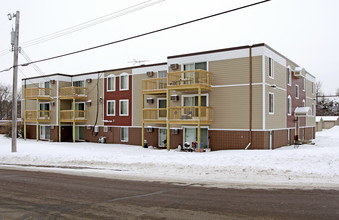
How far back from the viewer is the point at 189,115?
72.9 feet

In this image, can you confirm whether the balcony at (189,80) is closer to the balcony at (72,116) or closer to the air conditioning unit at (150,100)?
the air conditioning unit at (150,100)

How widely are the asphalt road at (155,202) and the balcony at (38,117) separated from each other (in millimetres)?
24308

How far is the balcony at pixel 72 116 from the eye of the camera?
32.0 meters

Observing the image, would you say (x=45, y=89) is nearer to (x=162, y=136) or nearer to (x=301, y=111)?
(x=162, y=136)

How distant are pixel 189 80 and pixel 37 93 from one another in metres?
20.3

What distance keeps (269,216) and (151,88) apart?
2006cm

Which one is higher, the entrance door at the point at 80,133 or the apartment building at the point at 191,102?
the apartment building at the point at 191,102

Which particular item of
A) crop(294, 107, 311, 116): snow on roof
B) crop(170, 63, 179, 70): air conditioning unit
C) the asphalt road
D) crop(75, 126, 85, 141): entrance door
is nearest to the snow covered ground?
the asphalt road

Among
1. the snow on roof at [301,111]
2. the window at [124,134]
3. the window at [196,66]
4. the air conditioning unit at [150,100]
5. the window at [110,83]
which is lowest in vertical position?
the window at [124,134]

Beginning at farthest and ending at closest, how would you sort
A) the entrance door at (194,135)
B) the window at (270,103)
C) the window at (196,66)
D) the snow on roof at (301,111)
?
the snow on roof at (301,111) → the window at (196,66) → the entrance door at (194,135) → the window at (270,103)

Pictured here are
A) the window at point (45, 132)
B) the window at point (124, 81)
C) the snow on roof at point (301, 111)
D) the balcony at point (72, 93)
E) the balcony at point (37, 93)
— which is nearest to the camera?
the snow on roof at point (301, 111)

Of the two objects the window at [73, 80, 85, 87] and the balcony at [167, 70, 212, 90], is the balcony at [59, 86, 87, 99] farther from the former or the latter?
the balcony at [167, 70, 212, 90]

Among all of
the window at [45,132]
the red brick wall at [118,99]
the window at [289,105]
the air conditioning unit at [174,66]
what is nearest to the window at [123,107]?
the red brick wall at [118,99]

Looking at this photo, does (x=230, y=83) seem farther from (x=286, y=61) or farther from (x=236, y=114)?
(x=286, y=61)
